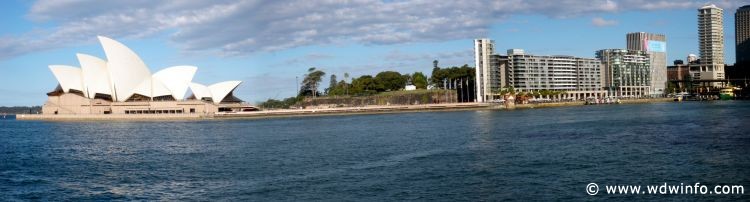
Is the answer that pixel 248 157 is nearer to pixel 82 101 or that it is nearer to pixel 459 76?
pixel 82 101

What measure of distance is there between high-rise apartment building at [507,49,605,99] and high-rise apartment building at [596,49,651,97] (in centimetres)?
320

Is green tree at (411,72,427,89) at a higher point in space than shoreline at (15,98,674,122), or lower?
higher

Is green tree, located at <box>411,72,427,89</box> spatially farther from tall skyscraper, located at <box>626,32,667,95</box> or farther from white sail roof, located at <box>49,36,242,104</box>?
tall skyscraper, located at <box>626,32,667,95</box>

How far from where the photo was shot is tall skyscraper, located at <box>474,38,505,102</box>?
378 ft

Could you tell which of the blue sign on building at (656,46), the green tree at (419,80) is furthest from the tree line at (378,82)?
the blue sign on building at (656,46)

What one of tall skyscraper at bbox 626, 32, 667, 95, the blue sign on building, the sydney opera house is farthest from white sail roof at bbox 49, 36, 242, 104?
the blue sign on building

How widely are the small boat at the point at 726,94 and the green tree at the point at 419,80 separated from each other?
48649 millimetres

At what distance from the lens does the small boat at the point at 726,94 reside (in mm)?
114119

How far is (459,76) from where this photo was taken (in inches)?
4478

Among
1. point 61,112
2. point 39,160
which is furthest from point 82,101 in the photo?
point 39,160

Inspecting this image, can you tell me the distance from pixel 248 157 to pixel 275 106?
87.4 metres

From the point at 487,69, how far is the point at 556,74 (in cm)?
1626

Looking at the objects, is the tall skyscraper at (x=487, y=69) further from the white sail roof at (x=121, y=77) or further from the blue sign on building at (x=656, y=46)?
the blue sign on building at (x=656, y=46)

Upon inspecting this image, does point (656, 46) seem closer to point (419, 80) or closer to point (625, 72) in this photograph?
point (625, 72)
